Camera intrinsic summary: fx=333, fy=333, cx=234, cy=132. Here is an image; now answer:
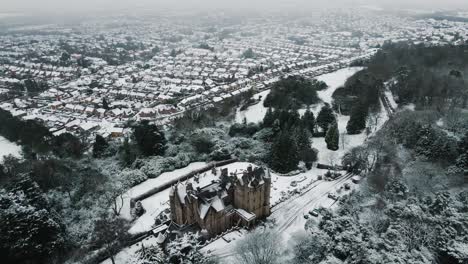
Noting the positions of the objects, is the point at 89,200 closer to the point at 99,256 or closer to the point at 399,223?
the point at 99,256

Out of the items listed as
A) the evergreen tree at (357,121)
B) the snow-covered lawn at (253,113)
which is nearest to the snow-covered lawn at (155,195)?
the evergreen tree at (357,121)

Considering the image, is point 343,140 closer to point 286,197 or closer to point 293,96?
point 286,197

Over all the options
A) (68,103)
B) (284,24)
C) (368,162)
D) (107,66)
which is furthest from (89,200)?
(284,24)

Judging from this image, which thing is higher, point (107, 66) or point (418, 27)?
point (418, 27)

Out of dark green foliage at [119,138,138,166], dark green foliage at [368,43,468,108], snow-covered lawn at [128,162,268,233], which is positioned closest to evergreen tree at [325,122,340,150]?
snow-covered lawn at [128,162,268,233]

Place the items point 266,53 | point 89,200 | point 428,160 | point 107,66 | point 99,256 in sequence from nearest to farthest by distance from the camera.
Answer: point 99,256
point 89,200
point 428,160
point 107,66
point 266,53

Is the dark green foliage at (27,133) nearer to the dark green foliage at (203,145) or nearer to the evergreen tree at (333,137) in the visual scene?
the dark green foliage at (203,145)

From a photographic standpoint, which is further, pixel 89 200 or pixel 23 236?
pixel 89 200
